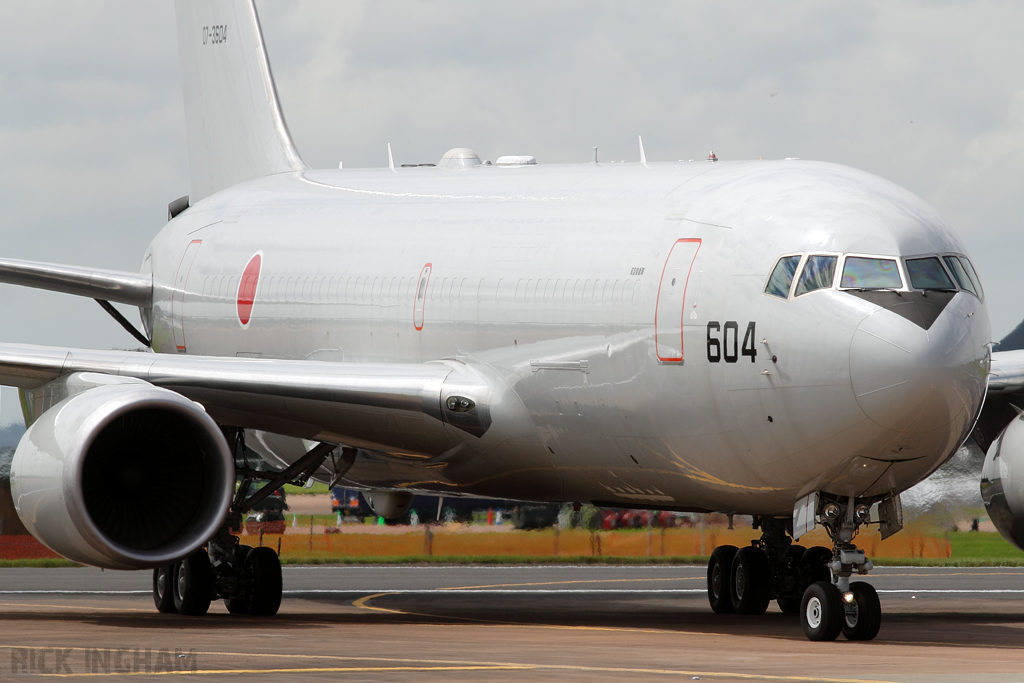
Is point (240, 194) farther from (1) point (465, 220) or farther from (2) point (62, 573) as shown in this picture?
(2) point (62, 573)

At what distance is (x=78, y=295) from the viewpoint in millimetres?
22844

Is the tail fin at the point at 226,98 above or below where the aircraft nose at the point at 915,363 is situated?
above

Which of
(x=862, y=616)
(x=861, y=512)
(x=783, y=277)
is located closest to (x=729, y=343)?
(x=783, y=277)

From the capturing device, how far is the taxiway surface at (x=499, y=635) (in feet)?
38.5

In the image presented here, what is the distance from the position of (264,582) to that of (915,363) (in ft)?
29.1

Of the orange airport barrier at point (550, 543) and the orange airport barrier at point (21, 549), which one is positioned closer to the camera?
the orange airport barrier at point (550, 543)

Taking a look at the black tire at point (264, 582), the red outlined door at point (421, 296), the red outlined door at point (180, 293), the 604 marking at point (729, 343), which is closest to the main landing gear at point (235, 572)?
the black tire at point (264, 582)

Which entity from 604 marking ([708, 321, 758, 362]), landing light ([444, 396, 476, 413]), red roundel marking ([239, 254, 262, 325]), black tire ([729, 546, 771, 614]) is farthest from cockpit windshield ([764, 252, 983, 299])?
red roundel marking ([239, 254, 262, 325])

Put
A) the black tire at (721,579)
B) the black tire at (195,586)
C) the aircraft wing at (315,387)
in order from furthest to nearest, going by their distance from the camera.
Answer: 1. the black tire at (721,579)
2. the black tire at (195,586)
3. the aircraft wing at (315,387)

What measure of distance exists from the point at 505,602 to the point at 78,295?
7096mm

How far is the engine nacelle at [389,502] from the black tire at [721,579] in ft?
14.3

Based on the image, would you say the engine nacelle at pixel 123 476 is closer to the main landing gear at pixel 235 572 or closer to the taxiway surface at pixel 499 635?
the taxiway surface at pixel 499 635

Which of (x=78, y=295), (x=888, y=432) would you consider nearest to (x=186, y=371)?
(x=78, y=295)

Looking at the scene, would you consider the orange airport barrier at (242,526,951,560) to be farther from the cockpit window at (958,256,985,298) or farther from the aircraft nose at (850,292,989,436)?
the aircraft nose at (850,292,989,436)
